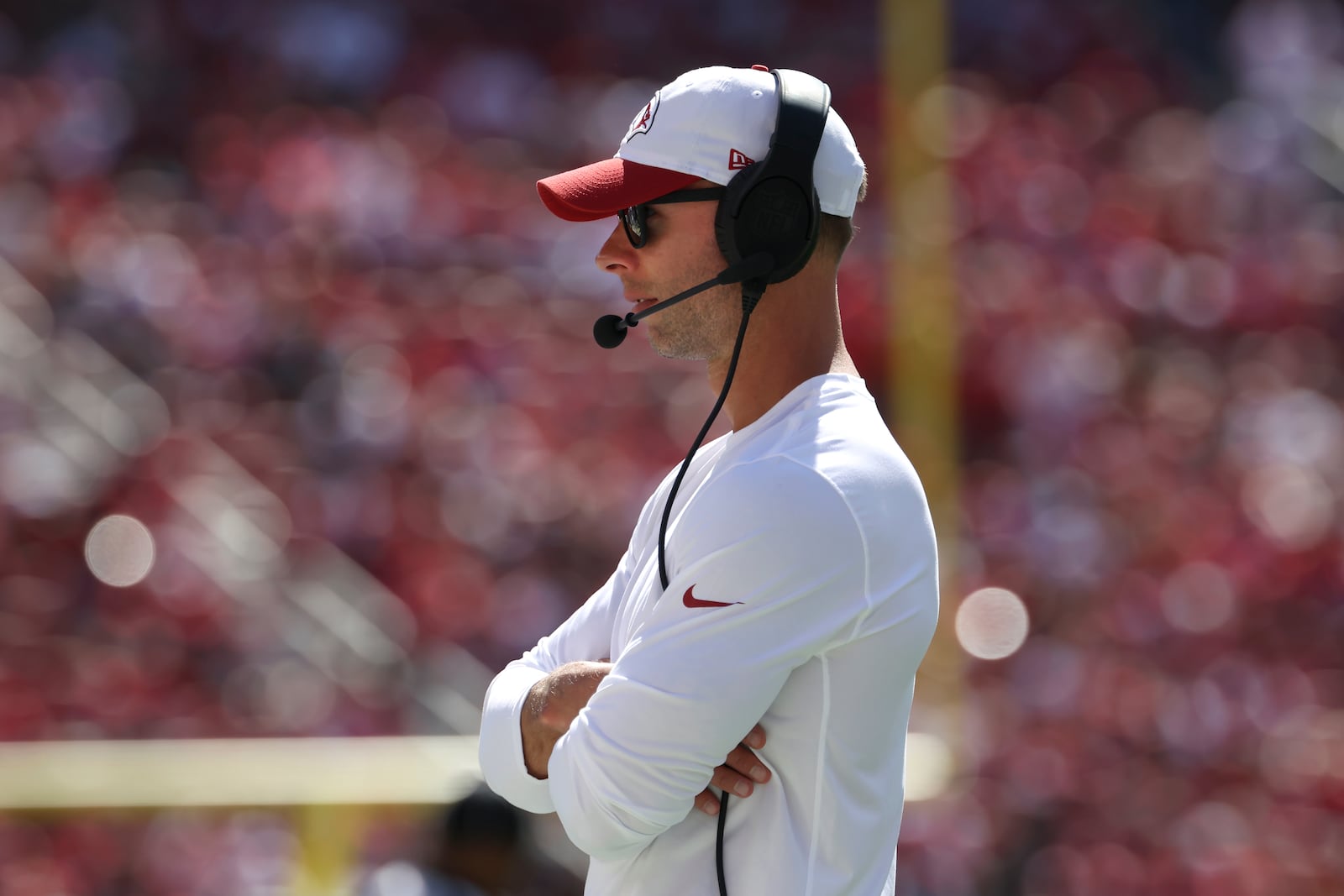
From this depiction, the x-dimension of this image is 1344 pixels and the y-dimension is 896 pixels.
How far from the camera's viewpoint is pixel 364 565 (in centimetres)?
604

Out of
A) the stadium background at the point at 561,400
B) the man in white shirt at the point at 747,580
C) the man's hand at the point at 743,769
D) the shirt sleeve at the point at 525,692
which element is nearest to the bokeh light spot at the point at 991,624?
the stadium background at the point at 561,400

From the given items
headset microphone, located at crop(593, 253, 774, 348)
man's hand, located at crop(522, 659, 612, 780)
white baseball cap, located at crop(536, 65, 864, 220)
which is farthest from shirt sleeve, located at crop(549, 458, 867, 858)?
white baseball cap, located at crop(536, 65, 864, 220)

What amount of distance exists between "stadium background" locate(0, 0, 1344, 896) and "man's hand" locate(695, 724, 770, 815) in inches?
77.0

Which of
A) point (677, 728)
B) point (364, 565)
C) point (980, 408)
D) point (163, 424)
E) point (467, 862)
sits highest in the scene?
point (677, 728)

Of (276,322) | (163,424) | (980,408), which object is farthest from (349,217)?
(980,408)

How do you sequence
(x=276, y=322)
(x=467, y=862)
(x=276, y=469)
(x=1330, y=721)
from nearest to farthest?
(x=467, y=862) → (x=1330, y=721) → (x=276, y=469) → (x=276, y=322)

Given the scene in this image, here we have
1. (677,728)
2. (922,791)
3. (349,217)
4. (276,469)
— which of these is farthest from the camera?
(349,217)

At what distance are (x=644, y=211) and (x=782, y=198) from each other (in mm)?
145

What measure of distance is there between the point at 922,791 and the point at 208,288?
4.65m

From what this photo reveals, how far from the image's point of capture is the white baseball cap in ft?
4.68

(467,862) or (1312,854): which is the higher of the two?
(467,862)

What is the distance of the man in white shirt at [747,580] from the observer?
4.10ft

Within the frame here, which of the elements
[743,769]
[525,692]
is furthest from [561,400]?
[743,769]

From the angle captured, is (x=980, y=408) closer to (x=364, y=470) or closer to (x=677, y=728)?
(x=364, y=470)
